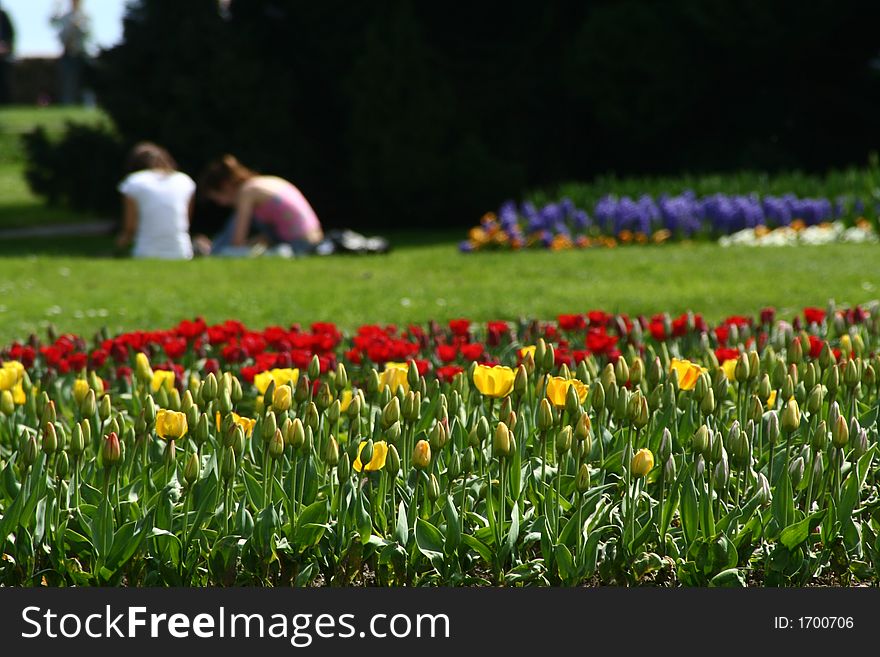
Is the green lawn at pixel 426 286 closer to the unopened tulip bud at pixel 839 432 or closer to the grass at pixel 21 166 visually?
the unopened tulip bud at pixel 839 432

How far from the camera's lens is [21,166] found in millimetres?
27281

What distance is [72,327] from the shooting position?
7023 millimetres

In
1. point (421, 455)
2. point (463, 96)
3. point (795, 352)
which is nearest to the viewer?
point (421, 455)

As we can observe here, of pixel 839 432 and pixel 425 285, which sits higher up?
pixel 839 432

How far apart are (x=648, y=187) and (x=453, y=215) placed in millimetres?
3939

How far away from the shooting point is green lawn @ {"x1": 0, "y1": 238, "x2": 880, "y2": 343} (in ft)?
24.3

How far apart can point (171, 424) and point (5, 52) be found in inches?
1568

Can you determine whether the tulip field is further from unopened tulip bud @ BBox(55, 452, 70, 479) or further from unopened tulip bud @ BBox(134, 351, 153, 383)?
unopened tulip bud @ BBox(134, 351, 153, 383)

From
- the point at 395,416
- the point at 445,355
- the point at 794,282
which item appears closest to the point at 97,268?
the point at 794,282

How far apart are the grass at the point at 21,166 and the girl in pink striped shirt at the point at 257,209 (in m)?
5.53

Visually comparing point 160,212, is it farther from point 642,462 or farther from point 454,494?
Result: point 642,462

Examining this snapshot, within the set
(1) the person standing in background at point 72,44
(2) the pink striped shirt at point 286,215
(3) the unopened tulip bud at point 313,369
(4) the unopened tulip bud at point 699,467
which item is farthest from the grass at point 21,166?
(4) the unopened tulip bud at point 699,467

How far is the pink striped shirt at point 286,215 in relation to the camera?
11.0 m

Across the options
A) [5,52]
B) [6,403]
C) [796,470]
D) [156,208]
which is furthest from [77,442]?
[5,52]
